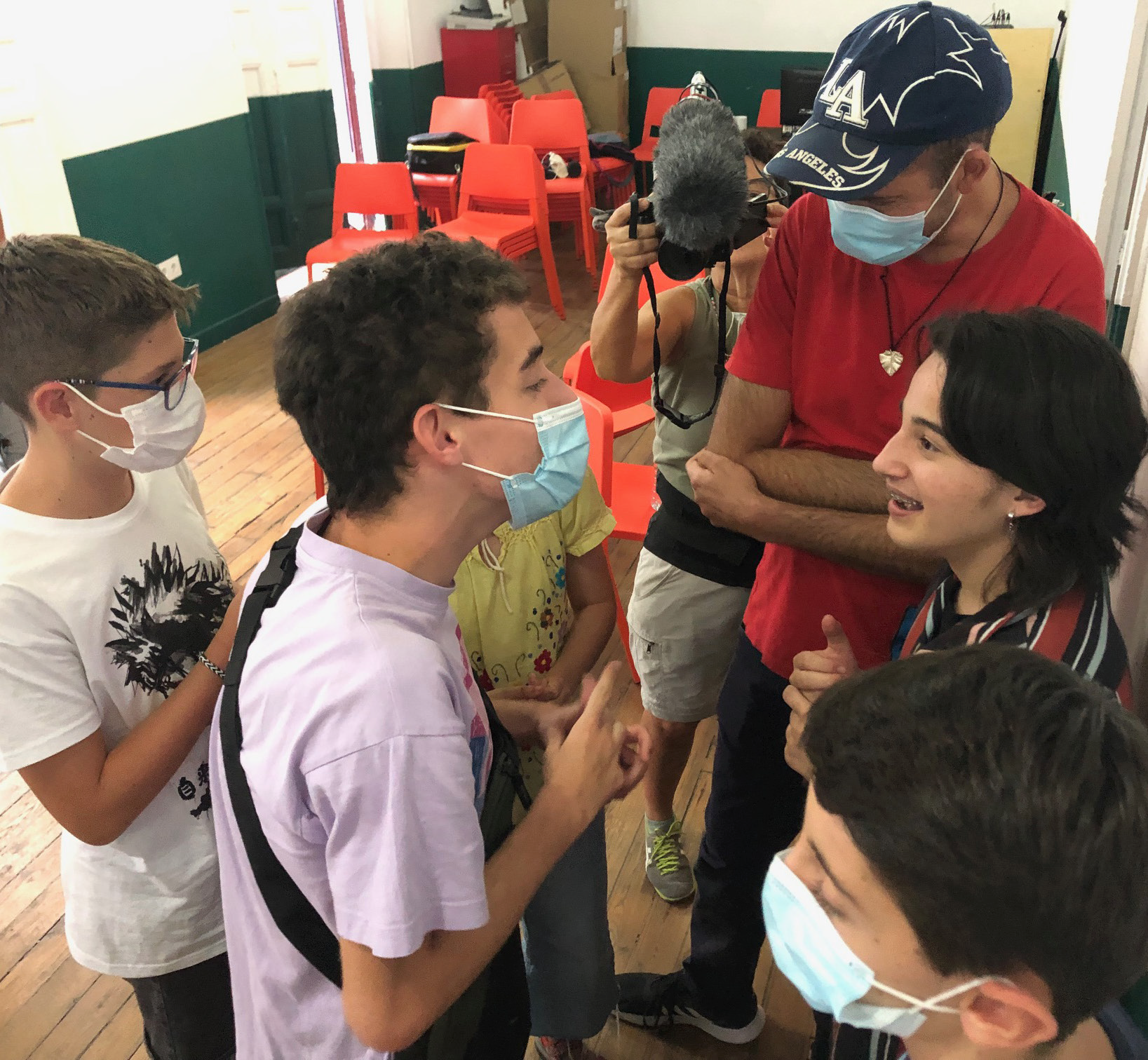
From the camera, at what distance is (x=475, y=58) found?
7.28m

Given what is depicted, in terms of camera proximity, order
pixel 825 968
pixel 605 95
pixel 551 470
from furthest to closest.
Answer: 1. pixel 605 95
2. pixel 551 470
3. pixel 825 968

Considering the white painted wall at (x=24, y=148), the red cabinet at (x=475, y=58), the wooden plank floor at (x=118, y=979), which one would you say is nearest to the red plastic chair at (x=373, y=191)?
the white painted wall at (x=24, y=148)

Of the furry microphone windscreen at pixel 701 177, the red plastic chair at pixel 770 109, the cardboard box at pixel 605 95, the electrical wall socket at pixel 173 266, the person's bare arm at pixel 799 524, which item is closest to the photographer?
the person's bare arm at pixel 799 524

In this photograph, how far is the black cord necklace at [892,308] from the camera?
1.32m

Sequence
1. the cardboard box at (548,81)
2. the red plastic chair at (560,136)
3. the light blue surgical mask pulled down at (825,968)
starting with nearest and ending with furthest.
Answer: the light blue surgical mask pulled down at (825,968) → the red plastic chair at (560,136) → the cardboard box at (548,81)

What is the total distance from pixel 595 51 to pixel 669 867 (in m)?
Answer: 7.38

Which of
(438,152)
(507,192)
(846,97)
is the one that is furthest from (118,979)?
(438,152)

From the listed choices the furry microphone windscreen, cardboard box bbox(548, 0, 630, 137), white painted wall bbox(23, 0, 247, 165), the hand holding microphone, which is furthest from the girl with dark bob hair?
cardboard box bbox(548, 0, 630, 137)

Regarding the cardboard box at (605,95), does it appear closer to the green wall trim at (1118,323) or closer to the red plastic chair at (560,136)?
the red plastic chair at (560,136)

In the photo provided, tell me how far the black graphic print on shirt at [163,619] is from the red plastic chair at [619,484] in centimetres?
103

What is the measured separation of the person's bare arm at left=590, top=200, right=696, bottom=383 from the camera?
5.48ft

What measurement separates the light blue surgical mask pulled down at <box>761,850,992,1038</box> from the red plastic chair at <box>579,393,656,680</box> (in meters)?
1.31

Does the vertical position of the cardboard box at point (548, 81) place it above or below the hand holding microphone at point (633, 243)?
below

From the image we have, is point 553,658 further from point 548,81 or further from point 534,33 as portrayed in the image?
point 534,33
